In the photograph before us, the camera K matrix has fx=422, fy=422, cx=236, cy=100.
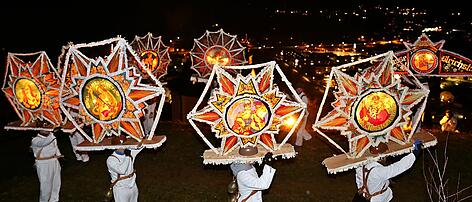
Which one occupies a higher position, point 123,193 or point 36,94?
point 36,94

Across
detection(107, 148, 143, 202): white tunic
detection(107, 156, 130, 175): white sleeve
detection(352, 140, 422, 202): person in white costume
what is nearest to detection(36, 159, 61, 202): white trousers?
detection(107, 148, 143, 202): white tunic

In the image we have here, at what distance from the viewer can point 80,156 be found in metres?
11.7

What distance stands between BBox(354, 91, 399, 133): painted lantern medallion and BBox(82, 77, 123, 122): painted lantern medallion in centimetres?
364

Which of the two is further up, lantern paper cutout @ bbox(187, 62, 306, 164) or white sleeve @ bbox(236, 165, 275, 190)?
lantern paper cutout @ bbox(187, 62, 306, 164)

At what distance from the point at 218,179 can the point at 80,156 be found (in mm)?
4139

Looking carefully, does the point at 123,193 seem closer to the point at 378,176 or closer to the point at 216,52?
the point at 378,176

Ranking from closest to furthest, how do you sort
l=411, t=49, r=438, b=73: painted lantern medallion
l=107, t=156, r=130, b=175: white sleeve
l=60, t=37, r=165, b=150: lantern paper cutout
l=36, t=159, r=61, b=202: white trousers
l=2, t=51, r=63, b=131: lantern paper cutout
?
1. l=60, t=37, r=165, b=150: lantern paper cutout
2. l=107, t=156, r=130, b=175: white sleeve
3. l=2, t=51, r=63, b=131: lantern paper cutout
4. l=36, t=159, r=61, b=202: white trousers
5. l=411, t=49, r=438, b=73: painted lantern medallion

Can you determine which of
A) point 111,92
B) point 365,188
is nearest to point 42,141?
point 111,92

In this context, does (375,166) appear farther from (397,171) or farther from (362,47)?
(362,47)

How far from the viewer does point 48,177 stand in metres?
8.72

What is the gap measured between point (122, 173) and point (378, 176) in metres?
4.23

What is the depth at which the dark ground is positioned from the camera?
9.39 m

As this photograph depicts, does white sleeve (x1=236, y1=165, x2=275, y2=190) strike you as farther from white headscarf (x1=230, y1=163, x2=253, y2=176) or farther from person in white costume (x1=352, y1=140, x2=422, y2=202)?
person in white costume (x1=352, y1=140, x2=422, y2=202)

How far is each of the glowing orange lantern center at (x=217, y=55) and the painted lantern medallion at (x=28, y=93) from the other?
7896 millimetres
